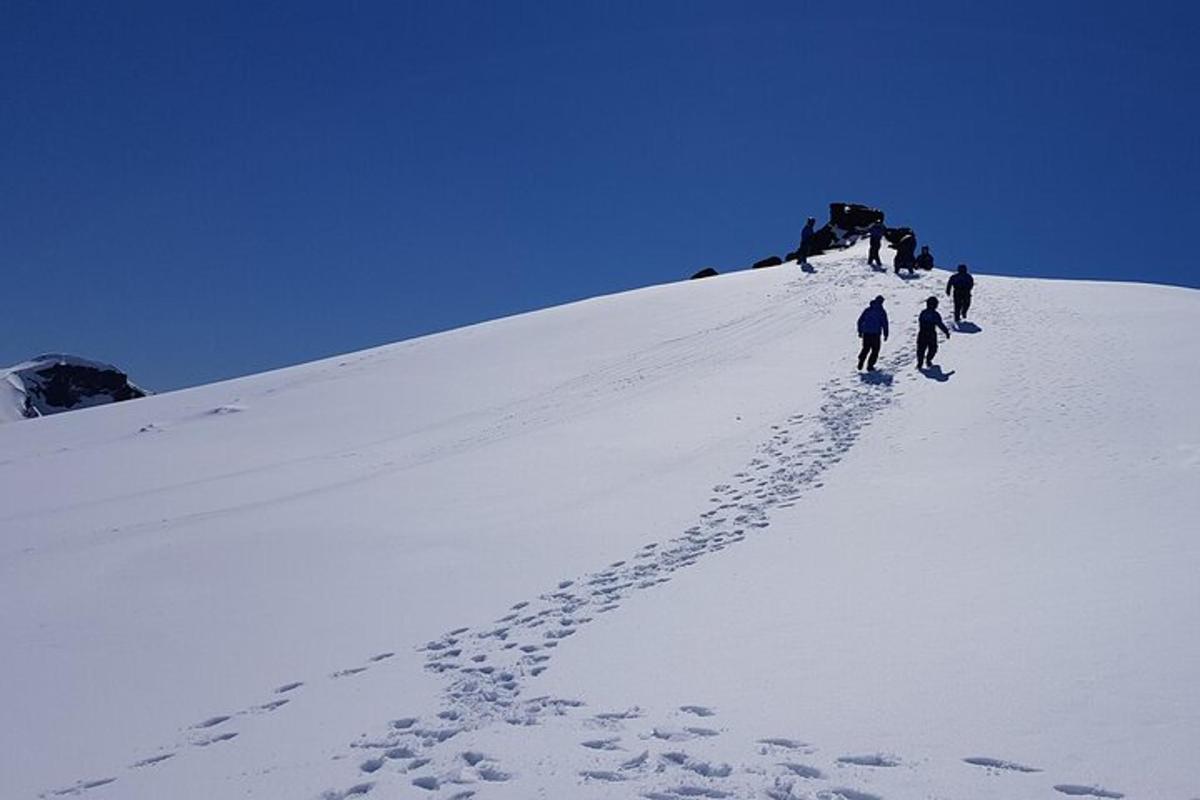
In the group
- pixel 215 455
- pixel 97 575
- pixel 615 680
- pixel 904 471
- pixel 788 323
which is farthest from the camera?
pixel 788 323

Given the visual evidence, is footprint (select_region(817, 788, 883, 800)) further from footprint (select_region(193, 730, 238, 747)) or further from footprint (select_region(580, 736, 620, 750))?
footprint (select_region(193, 730, 238, 747))

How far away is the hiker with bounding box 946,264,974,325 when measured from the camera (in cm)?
1964

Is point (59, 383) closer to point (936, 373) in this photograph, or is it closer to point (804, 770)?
point (936, 373)

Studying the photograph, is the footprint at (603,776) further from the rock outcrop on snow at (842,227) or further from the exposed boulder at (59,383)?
the exposed boulder at (59,383)

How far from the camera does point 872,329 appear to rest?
16.5 m

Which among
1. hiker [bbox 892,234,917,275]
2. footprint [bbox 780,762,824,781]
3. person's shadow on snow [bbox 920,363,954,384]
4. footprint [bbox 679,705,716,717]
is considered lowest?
footprint [bbox 780,762,824,781]

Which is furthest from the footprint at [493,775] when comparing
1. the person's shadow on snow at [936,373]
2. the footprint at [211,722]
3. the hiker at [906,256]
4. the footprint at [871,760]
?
the hiker at [906,256]

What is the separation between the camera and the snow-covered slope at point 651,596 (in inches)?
188

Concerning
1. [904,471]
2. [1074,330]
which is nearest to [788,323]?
[1074,330]

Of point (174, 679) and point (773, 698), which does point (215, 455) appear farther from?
point (773, 698)

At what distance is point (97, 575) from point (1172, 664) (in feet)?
33.6

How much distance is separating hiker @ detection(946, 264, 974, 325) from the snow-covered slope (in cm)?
294

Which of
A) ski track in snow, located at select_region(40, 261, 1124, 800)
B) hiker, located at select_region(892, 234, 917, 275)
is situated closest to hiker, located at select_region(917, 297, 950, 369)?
ski track in snow, located at select_region(40, 261, 1124, 800)

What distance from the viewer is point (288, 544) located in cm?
1016
